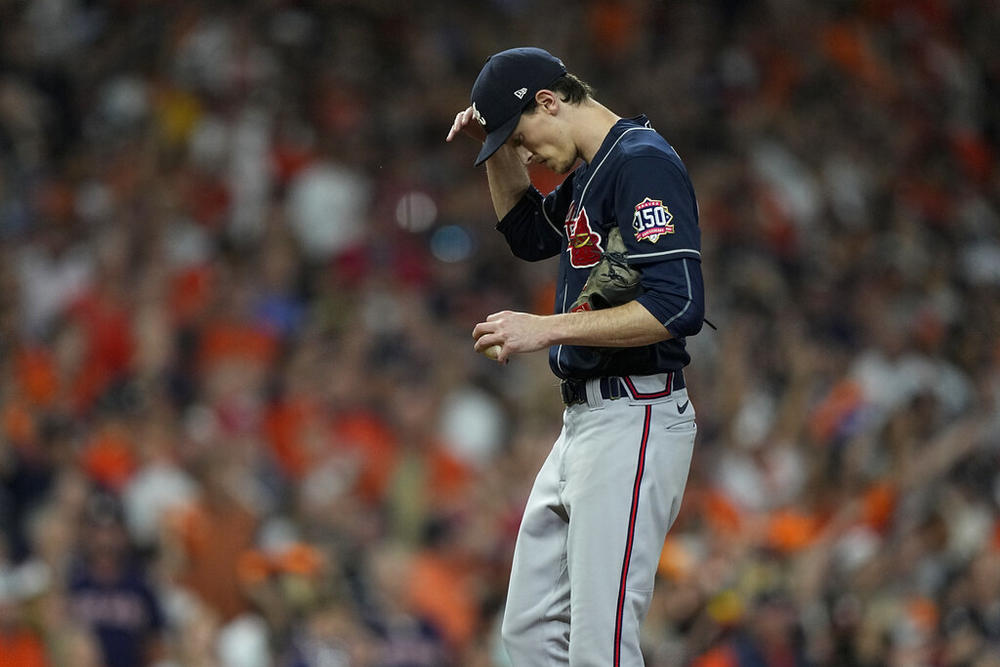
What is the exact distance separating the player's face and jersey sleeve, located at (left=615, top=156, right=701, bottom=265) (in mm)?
199

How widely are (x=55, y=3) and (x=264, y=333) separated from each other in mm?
3210

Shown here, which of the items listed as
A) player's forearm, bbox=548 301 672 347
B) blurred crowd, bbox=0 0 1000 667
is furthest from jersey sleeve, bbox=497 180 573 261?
blurred crowd, bbox=0 0 1000 667

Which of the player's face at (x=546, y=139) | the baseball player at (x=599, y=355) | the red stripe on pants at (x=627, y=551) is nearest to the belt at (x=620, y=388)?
the baseball player at (x=599, y=355)

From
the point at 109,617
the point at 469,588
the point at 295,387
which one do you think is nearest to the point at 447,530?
the point at 469,588

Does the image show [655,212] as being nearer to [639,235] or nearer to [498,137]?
[639,235]

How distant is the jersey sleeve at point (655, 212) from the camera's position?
338 cm

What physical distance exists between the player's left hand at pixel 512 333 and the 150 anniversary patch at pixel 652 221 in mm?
314

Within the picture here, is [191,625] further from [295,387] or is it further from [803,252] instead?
[803,252]

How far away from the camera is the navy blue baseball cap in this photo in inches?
140

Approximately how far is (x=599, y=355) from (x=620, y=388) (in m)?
0.10

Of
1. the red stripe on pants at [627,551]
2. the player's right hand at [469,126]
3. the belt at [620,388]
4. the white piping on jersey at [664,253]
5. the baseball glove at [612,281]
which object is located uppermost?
the player's right hand at [469,126]

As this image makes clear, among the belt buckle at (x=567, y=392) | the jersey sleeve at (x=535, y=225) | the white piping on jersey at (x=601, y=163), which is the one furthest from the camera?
the jersey sleeve at (x=535, y=225)

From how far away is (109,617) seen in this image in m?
6.52

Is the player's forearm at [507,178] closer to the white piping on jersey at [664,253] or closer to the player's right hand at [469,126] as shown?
the player's right hand at [469,126]
